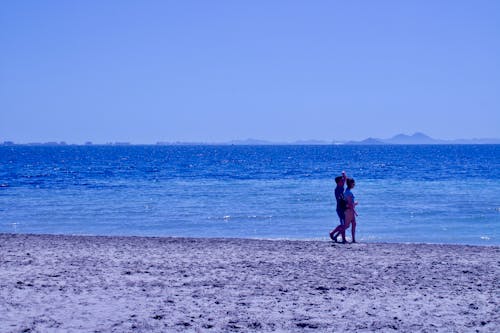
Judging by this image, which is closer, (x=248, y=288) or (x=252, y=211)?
(x=248, y=288)

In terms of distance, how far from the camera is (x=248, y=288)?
9141mm

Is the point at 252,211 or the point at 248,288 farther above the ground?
the point at 248,288

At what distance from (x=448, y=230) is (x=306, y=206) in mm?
7887

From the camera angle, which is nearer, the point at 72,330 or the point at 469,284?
the point at 72,330

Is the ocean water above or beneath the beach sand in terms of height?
beneath

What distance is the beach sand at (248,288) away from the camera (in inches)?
288

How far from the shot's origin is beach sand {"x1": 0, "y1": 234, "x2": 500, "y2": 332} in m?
7.32

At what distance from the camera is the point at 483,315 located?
762 cm

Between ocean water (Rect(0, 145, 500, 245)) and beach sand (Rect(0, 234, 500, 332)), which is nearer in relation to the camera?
beach sand (Rect(0, 234, 500, 332))

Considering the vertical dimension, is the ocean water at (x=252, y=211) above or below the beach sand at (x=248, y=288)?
below

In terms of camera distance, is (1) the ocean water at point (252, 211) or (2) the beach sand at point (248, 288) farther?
(1) the ocean water at point (252, 211)

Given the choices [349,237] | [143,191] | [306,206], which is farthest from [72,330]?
[143,191]

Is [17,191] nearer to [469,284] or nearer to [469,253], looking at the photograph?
[469,253]

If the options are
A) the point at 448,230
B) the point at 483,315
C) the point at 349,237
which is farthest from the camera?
the point at 448,230
